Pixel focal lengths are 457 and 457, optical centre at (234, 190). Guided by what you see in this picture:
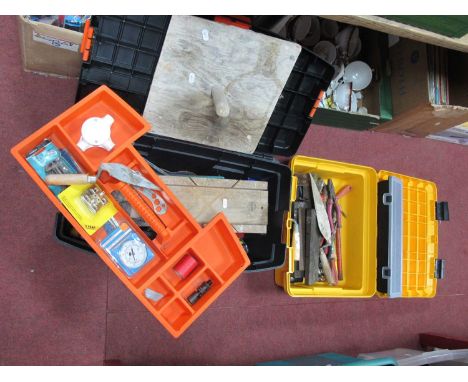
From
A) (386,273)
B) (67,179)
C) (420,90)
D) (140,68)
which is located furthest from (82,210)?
(420,90)

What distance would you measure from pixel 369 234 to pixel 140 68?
863mm

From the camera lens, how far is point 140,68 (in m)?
1.04

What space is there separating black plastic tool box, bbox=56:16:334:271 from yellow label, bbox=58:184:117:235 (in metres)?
0.18

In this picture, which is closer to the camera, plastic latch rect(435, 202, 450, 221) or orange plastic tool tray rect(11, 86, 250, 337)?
orange plastic tool tray rect(11, 86, 250, 337)

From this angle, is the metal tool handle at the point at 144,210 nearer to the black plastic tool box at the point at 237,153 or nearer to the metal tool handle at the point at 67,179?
the metal tool handle at the point at 67,179

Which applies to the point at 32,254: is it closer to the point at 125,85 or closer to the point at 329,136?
the point at 125,85

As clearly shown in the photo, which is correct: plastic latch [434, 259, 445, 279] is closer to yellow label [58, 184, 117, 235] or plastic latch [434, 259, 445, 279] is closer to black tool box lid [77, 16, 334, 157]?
black tool box lid [77, 16, 334, 157]

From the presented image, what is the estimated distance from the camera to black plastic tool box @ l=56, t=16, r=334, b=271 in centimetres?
100

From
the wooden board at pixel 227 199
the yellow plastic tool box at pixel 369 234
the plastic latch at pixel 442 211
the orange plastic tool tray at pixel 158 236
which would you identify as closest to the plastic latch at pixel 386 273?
the yellow plastic tool box at pixel 369 234

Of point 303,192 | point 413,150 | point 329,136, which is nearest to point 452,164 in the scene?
point 413,150

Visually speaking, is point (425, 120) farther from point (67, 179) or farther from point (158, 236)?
point (67, 179)

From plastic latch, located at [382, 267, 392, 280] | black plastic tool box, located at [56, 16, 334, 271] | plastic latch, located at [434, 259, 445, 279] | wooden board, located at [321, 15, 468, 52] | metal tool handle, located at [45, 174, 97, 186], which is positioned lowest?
plastic latch, located at [382, 267, 392, 280]

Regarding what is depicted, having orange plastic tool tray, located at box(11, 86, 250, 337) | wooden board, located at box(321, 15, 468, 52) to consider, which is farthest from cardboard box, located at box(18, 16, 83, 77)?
wooden board, located at box(321, 15, 468, 52)

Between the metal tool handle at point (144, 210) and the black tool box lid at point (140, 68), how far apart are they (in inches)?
10.2
